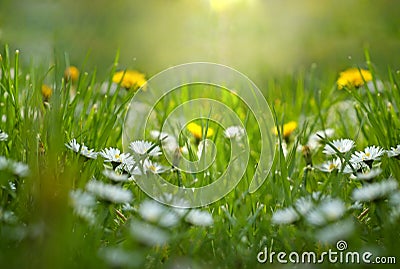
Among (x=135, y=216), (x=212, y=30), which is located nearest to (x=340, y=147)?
(x=135, y=216)

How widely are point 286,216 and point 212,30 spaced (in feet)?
6.25

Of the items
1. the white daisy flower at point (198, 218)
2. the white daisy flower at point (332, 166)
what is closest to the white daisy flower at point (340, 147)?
the white daisy flower at point (332, 166)

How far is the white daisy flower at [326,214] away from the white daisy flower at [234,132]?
41cm

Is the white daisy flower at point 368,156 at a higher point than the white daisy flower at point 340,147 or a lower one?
lower

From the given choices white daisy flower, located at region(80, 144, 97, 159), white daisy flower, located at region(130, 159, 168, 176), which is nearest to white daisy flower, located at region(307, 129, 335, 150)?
white daisy flower, located at region(130, 159, 168, 176)

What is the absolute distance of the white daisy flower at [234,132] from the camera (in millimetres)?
1297

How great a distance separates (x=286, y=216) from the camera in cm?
93

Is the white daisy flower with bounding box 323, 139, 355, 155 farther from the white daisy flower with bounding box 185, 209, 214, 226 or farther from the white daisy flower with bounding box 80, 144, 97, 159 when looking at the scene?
the white daisy flower with bounding box 80, 144, 97, 159

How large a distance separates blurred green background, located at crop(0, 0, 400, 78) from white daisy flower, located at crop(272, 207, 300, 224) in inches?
61.4

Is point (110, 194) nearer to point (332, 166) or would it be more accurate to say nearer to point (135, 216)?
point (135, 216)

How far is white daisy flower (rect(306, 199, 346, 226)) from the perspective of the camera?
880mm

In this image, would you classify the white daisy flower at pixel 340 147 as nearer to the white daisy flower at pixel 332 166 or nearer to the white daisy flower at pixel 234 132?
the white daisy flower at pixel 332 166

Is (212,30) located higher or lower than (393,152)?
higher

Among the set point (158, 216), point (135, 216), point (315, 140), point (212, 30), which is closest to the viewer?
point (158, 216)
